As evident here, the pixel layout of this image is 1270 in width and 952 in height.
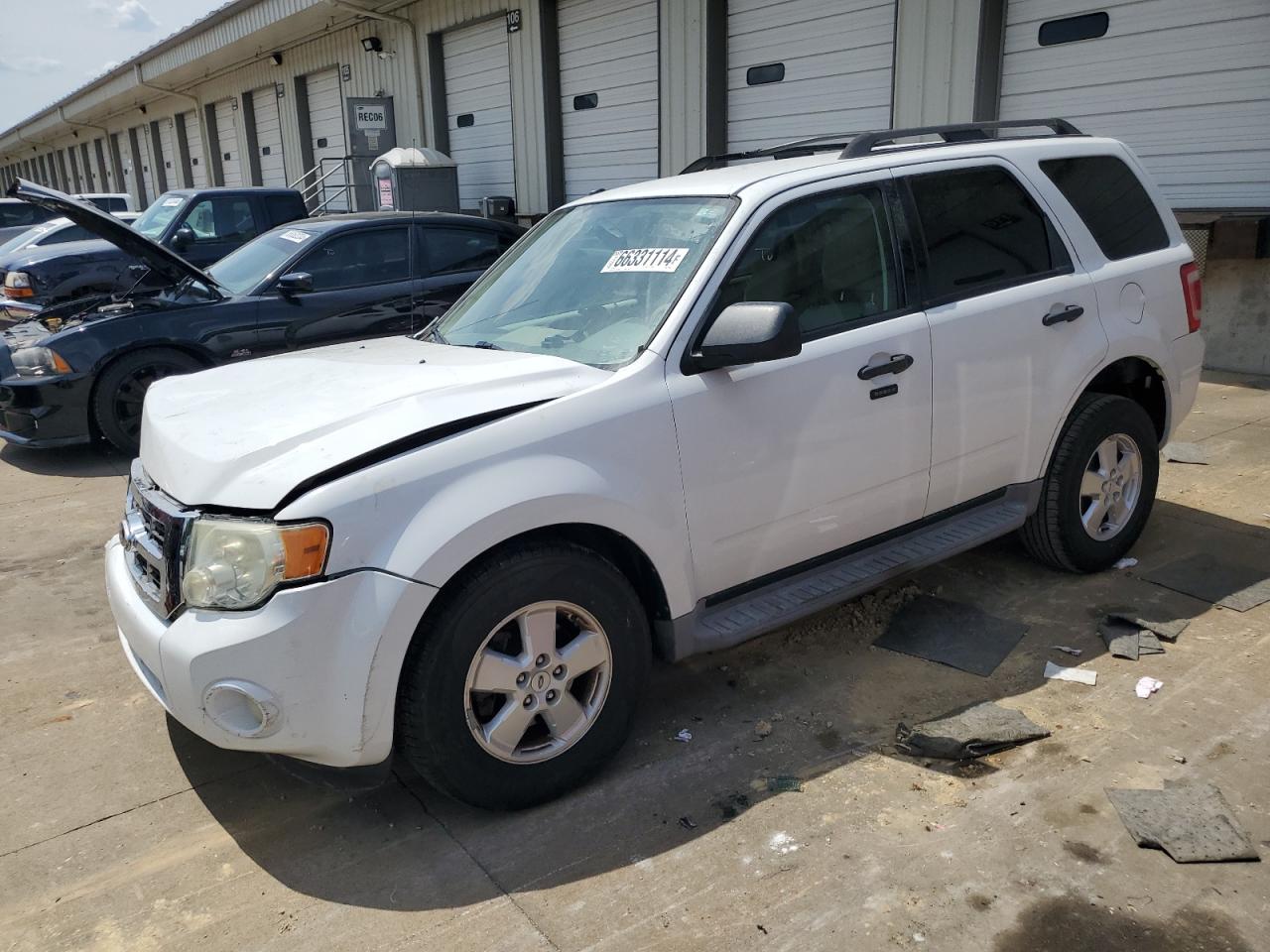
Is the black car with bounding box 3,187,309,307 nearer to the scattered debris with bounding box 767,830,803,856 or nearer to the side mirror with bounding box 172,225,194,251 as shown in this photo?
the side mirror with bounding box 172,225,194,251

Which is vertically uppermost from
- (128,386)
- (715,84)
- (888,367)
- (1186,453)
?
(715,84)

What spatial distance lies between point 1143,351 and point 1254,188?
4.43m

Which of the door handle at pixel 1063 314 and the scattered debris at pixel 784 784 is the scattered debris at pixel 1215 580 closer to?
the door handle at pixel 1063 314

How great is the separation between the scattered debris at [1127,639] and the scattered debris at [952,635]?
318 millimetres

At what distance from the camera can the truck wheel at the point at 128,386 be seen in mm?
7133

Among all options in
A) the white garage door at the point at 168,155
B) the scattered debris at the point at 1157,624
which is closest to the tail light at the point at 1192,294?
the scattered debris at the point at 1157,624

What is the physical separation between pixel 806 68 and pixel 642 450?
8.83 metres

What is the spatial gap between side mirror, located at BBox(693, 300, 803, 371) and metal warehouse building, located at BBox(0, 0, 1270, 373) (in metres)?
6.02

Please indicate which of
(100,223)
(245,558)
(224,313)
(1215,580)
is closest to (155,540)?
(245,558)

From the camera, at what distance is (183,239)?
10.8m

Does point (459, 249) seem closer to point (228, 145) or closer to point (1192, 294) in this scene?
point (1192, 294)

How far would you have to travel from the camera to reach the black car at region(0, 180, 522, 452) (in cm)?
700

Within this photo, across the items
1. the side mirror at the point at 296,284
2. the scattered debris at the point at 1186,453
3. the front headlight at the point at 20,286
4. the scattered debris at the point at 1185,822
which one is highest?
the side mirror at the point at 296,284

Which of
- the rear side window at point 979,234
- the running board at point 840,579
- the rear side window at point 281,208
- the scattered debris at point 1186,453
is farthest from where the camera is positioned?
the rear side window at point 281,208
